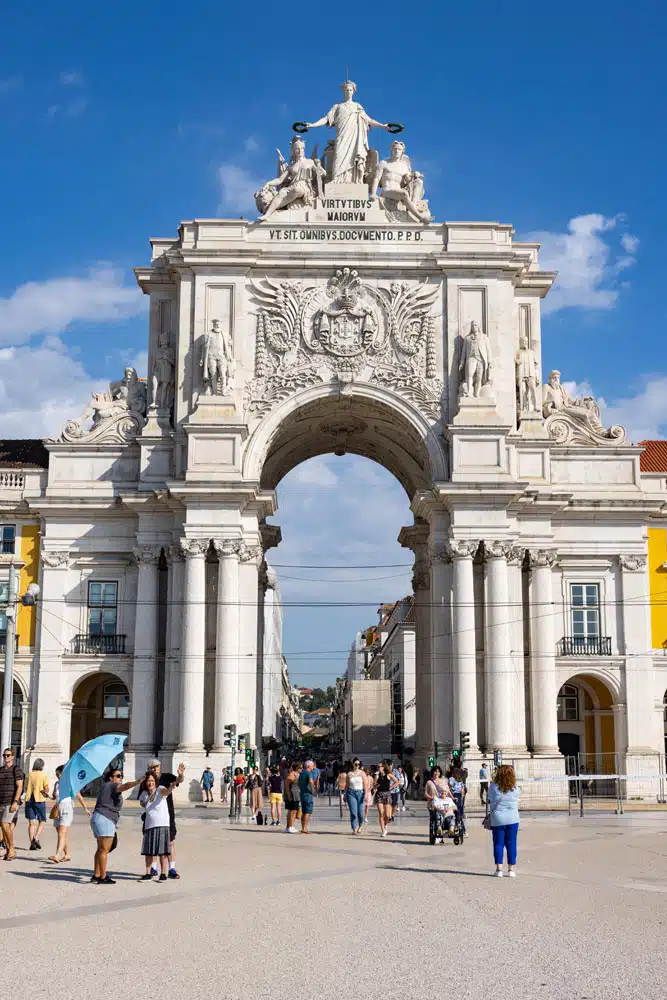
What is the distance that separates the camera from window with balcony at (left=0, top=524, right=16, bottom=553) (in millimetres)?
50531

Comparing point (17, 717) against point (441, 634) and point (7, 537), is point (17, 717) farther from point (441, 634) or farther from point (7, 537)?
point (441, 634)

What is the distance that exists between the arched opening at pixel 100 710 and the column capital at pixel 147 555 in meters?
6.43

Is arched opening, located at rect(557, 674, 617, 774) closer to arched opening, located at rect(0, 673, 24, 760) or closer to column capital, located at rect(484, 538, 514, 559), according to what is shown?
column capital, located at rect(484, 538, 514, 559)

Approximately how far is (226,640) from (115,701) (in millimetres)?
10279

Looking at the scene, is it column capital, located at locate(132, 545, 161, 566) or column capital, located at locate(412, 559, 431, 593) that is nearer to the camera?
column capital, located at locate(132, 545, 161, 566)

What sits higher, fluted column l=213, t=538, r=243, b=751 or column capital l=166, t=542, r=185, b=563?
column capital l=166, t=542, r=185, b=563

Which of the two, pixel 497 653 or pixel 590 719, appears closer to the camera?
pixel 497 653

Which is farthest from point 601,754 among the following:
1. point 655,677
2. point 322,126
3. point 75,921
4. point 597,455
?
point 75,921

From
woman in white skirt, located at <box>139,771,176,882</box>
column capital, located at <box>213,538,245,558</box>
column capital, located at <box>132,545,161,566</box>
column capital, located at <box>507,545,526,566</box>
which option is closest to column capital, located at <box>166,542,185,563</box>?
column capital, located at <box>132,545,161,566</box>

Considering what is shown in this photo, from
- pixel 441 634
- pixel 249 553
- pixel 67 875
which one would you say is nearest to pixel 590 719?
pixel 441 634

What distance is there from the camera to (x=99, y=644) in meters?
48.7

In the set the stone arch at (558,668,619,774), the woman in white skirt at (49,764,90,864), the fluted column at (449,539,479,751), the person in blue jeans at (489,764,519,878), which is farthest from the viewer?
the stone arch at (558,668,619,774)

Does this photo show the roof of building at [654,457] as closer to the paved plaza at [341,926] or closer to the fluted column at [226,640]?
the fluted column at [226,640]

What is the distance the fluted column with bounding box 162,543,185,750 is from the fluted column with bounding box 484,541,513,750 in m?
11.8
